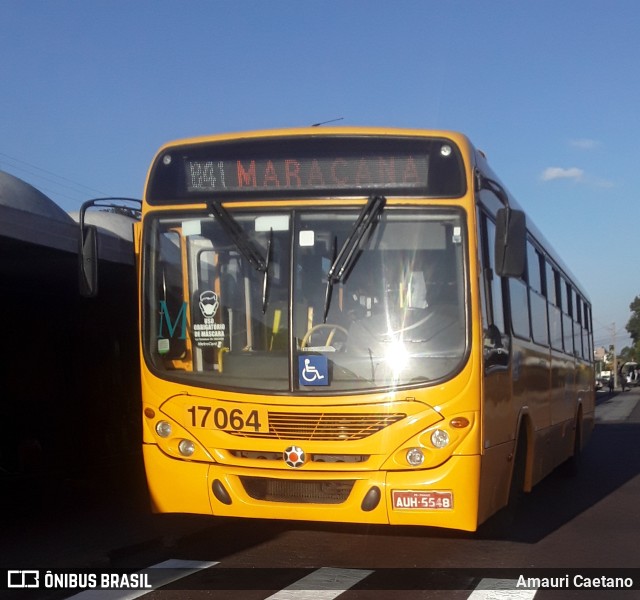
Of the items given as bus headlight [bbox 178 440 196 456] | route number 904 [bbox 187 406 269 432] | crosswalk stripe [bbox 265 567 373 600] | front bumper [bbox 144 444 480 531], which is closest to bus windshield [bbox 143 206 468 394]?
route number 904 [bbox 187 406 269 432]

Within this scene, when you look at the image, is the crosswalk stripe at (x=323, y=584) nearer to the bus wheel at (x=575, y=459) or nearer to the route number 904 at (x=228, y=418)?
the route number 904 at (x=228, y=418)

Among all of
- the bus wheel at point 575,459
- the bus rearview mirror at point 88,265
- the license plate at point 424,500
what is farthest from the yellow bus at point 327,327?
the bus wheel at point 575,459

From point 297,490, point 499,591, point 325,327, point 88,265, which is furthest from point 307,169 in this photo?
point 499,591

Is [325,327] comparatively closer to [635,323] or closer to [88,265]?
[88,265]

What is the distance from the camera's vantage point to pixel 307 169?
7.75 metres

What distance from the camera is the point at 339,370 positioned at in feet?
24.0

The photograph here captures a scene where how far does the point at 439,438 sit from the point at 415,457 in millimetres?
219

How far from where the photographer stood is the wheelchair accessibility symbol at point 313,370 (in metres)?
7.30

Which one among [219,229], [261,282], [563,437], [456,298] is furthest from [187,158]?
[563,437]

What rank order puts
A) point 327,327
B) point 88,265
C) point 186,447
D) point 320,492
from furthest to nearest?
1. point 88,265
2. point 186,447
3. point 327,327
4. point 320,492

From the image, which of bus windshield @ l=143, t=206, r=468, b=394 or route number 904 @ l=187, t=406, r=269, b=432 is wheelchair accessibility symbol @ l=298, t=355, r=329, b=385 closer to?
bus windshield @ l=143, t=206, r=468, b=394

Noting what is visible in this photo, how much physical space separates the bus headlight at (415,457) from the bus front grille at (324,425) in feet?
0.80

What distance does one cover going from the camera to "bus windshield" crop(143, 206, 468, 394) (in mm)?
7293

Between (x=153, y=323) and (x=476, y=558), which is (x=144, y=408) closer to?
(x=153, y=323)
